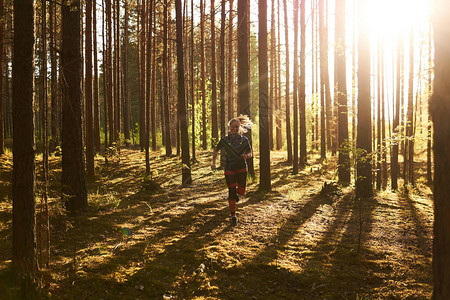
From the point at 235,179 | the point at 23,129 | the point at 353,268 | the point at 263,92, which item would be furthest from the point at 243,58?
the point at 23,129

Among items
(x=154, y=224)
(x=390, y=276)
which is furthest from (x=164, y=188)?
(x=390, y=276)

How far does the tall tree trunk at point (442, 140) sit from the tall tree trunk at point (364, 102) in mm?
7308

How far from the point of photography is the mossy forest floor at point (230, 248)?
14.1 ft

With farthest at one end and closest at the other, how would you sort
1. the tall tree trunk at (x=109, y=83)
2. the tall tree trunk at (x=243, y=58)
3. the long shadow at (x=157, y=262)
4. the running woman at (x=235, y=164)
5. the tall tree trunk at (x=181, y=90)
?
the tall tree trunk at (x=109, y=83) < the tall tree trunk at (x=243, y=58) < the tall tree trunk at (x=181, y=90) < the running woman at (x=235, y=164) < the long shadow at (x=157, y=262)

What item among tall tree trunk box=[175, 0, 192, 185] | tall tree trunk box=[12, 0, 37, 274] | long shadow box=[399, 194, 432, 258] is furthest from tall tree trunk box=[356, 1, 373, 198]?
tall tree trunk box=[12, 0, 37, 274]

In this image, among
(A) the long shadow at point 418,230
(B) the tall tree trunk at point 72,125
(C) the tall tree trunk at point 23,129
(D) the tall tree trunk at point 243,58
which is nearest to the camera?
(C) the tall tree trunk at point 23,129

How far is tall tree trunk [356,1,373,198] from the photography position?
31.0 feet

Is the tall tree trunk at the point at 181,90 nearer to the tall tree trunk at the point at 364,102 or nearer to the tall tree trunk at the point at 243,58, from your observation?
the tall tree trunk at the point at 243,58

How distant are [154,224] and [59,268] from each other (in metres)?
2.55

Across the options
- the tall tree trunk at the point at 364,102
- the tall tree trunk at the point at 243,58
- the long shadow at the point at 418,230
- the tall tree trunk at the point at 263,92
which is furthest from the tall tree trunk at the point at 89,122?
the long shadow at the point at 418,230

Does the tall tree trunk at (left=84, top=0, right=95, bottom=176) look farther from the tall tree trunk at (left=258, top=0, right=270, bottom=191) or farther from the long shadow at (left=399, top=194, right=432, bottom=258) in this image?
the long shadow at (left=399, top=194, right=432, bottom=258)

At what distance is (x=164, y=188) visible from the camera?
1087cm

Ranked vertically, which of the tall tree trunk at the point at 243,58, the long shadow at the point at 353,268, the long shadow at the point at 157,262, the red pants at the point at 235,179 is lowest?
the long shadow at the point at 353,268

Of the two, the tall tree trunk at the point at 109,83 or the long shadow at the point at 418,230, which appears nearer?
the long shadow at the point at 418,230
